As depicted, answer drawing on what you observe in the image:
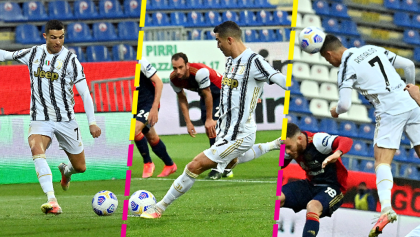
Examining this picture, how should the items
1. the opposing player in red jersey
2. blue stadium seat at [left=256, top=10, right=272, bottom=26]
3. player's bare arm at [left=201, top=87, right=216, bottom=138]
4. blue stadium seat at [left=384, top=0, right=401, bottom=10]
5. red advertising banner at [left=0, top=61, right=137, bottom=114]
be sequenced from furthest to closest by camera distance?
blue stadium seat at [left=256, top=10, right=272, bottom=26] → red advertising banner at [left=0, top=61, right=137, bottom=114] → the opposing player in red jersey → blue stadium seat at [left=384, top=0, right=401, bottom=10] → player's bare arm at [left=201, top=87, right=216, bottom=138]

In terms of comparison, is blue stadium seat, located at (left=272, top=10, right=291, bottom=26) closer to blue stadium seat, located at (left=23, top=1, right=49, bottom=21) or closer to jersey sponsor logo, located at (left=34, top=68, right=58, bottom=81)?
blue stadium seat, located at (left=23, top=1, right=49, bottom=21)

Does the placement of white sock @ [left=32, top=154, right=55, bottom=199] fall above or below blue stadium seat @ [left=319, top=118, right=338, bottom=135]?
below

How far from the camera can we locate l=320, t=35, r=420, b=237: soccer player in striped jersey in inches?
166

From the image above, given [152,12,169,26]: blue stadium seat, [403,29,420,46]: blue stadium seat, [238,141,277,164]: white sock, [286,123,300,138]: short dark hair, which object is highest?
[403,29,420,46]: blue stadium seat

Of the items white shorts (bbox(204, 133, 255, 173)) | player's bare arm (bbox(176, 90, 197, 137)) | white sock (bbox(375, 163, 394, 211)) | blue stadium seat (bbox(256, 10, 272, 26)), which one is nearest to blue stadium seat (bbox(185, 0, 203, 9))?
blue stadium seat (bbox(256, 10, 272, 26))

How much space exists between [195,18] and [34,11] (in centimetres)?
328

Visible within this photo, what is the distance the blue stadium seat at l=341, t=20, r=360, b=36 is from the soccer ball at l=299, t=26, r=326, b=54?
148cm

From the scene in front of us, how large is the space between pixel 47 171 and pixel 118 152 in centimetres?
234

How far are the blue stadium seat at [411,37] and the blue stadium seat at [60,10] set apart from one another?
837cm

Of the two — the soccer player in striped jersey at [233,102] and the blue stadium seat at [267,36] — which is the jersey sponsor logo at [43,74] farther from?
the blue stadium seat at [267,36]

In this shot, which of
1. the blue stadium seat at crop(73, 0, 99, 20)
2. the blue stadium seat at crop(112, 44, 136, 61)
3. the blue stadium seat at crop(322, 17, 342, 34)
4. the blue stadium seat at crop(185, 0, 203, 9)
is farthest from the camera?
the blue stadium seat at crop(73, 0, 99, 20)

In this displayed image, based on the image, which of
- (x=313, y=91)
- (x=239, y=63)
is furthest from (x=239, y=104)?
(x=313, y=91)

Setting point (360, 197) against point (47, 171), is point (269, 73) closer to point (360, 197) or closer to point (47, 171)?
point (360, 197)

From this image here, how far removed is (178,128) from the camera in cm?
1162
